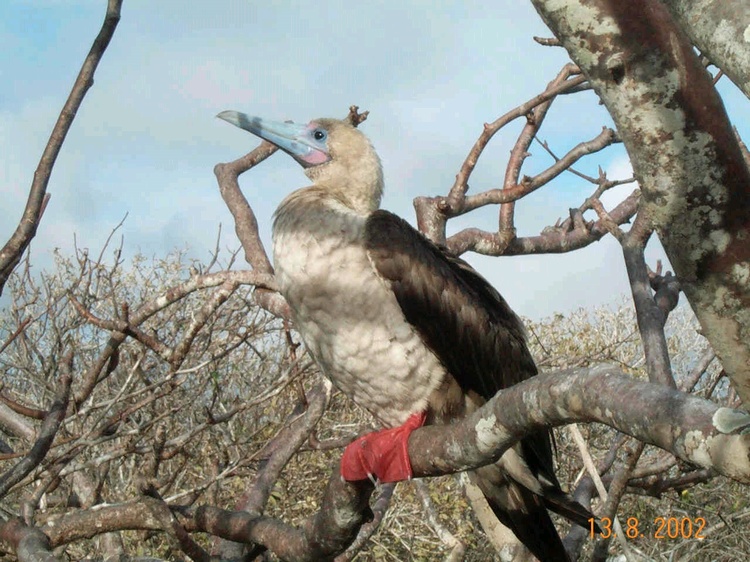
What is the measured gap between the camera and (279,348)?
26.9 feet

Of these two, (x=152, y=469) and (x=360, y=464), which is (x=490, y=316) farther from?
(x=152, y=469)

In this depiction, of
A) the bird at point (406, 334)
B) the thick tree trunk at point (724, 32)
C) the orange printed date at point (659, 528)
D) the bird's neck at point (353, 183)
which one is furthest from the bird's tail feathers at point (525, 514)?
the thick tree trunk at point (724, 32)

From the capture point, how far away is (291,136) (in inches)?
178

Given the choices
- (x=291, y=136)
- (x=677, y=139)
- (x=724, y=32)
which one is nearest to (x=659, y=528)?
(x=291, y=136)

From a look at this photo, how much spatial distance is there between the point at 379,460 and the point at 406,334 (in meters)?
0.58

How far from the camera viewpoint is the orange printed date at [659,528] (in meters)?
3.41

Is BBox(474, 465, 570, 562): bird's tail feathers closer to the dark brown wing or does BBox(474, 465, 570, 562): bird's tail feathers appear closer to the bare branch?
the dark brown wing

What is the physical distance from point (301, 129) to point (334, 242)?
4.07ft

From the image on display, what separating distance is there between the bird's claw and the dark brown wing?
45 cm

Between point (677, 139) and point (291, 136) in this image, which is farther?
point (291, 136)

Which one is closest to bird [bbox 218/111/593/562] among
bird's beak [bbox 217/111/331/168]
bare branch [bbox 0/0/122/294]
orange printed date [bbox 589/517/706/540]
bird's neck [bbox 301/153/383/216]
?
orange printed date [bbox 589/517/706/540]

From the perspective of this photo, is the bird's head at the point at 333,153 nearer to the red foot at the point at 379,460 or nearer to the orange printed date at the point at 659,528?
the red foot at the point at 379,460

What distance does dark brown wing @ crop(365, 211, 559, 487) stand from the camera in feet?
11.0

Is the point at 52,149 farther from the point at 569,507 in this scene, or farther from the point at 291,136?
the point at 569,507
